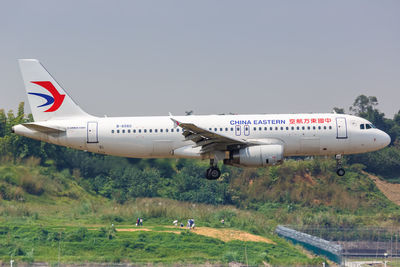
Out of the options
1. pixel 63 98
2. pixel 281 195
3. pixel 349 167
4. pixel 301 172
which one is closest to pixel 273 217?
pixel 281 195

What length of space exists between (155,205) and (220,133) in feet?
57.4

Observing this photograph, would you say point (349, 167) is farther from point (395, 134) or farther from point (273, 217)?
point (395, 134)

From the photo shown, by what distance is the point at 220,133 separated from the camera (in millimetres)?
43750

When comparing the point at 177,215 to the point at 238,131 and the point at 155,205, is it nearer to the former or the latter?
the point at 155,205

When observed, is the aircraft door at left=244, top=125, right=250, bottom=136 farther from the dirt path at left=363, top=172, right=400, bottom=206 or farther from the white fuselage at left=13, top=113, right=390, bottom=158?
the dirt path at left=363, top=172, right=400, bottom=206

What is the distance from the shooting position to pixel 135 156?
149 feet

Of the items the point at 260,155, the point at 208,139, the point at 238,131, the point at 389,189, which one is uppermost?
the point at 238,131

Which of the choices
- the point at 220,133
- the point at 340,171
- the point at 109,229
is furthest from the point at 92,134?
the point at 340,171

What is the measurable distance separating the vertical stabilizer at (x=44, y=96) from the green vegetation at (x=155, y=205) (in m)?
5.83

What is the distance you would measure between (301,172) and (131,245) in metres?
24.6

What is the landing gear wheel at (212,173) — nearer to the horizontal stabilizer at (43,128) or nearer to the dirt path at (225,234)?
the dirt path at (225,234)

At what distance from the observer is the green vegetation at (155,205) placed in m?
48.9

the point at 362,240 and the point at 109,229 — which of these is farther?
the point at 362,240

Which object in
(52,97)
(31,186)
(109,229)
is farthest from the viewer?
(31,186)
